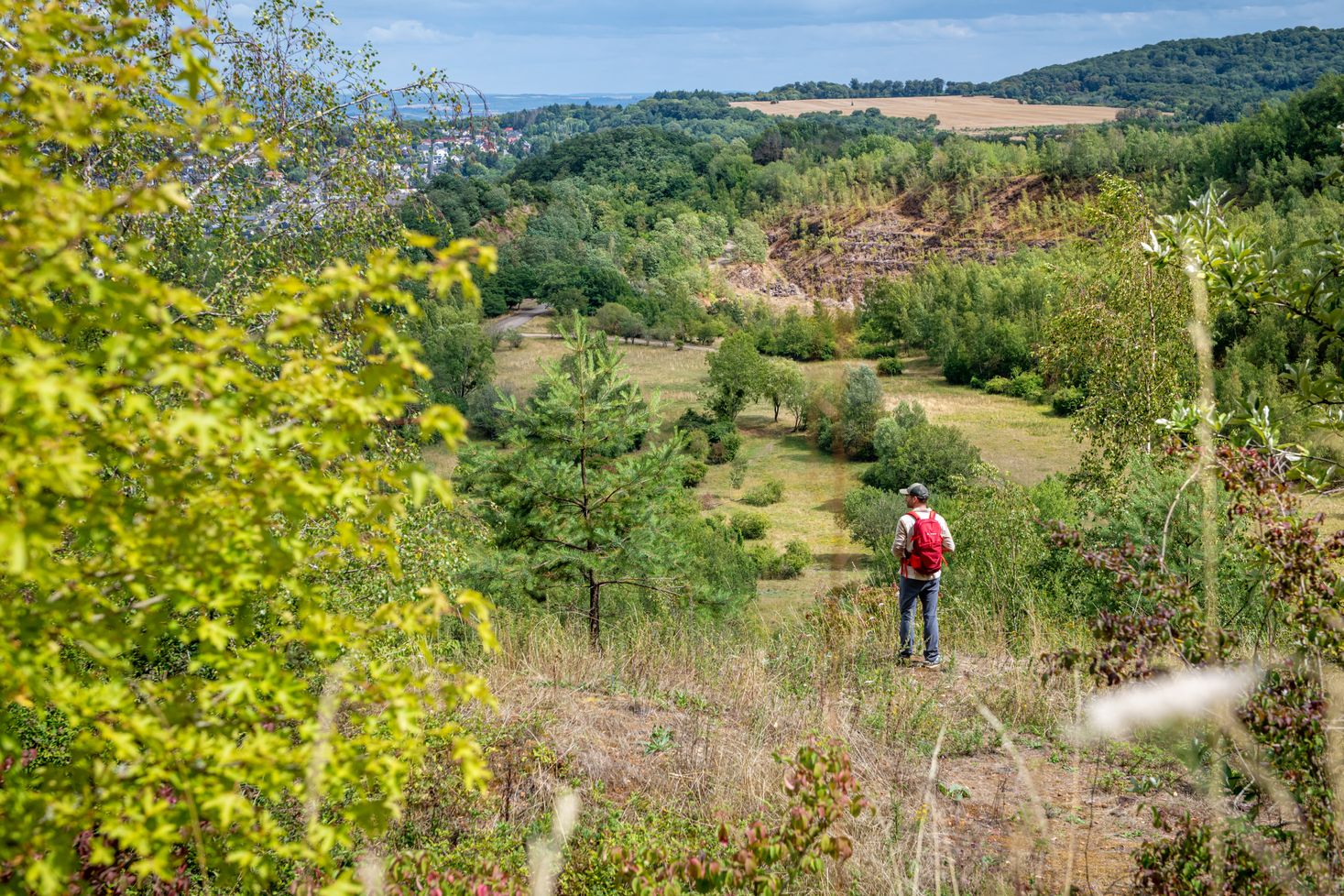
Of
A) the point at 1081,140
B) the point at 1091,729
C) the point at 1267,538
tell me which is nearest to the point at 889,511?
the point at 1091,729

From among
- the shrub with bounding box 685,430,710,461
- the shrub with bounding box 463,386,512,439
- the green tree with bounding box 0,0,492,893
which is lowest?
the shrub with bounding box 685,430,710,461

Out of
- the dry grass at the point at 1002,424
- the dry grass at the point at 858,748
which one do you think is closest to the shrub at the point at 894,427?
the dry grass at the point at 1002,424

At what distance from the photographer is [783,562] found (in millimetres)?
25953

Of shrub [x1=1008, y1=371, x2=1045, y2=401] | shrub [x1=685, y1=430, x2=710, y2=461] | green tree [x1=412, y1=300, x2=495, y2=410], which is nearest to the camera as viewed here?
shrub [x1=685, y1=430, x2=710, y2=461]

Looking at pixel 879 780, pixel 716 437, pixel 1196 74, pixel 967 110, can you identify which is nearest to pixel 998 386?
pixel 716 437

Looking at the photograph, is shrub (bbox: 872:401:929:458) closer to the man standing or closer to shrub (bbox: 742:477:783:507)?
shrub (bbox: 742:477:783:507)

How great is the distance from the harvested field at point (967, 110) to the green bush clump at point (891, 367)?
7011 cm

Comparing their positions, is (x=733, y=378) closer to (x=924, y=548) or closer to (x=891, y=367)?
(x=891, y=367)

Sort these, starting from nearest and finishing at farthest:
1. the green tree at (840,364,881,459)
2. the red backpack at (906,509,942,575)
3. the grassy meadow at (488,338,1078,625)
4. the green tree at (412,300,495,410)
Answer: the red backpack at (906,509,942,575), the grassy meadow at (488,338,1078,625), the green tree at (840,364,881,459), the green tree at (412,300,495,410)

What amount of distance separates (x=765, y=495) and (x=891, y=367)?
73.5 feet

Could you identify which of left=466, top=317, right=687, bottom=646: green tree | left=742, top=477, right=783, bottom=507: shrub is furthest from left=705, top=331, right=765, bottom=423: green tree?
left=466, top=317, right=687, bottom=646: green tree

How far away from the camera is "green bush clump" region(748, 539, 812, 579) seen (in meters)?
25.6

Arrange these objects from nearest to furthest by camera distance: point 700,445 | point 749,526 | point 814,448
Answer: point 749,526 → point 700,445 → point 814,448

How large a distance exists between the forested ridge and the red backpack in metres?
0.73
